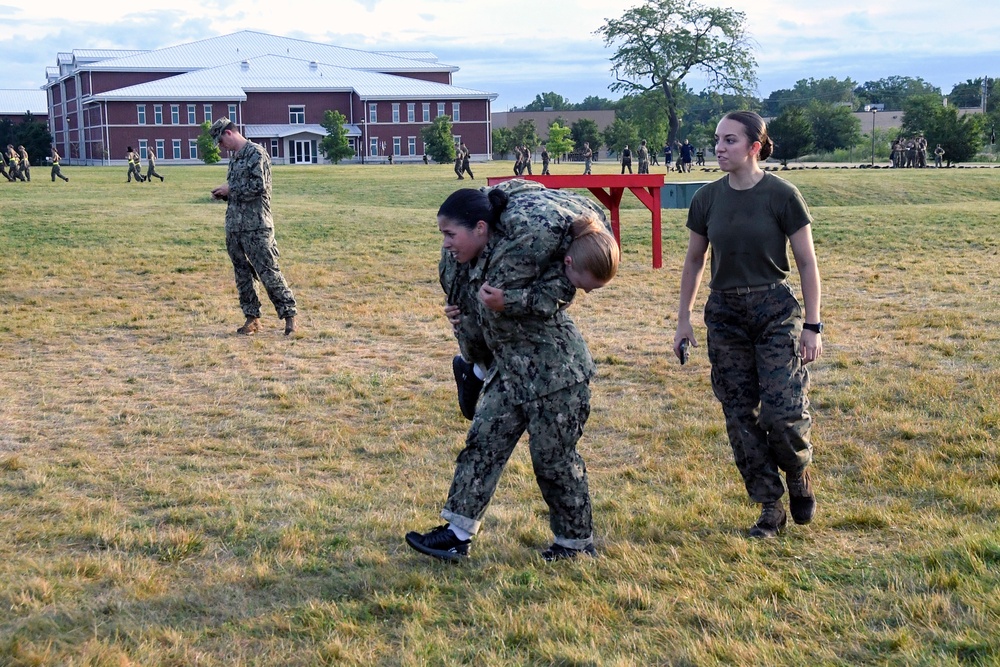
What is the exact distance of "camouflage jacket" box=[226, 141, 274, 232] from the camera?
9.25 meters

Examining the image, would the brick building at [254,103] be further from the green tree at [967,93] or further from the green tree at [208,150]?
the green tree at [967,93]

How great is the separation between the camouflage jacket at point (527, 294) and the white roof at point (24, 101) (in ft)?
354

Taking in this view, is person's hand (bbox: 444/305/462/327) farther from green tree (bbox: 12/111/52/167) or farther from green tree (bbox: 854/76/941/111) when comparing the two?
green tree (bbox: 854/76/941/111)

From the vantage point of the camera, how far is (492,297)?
3.79 meters

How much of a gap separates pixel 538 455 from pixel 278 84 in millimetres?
83708

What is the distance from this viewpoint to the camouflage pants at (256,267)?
948 centimetres

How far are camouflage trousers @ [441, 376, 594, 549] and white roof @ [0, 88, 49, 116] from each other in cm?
10790

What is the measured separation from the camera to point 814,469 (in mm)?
5547

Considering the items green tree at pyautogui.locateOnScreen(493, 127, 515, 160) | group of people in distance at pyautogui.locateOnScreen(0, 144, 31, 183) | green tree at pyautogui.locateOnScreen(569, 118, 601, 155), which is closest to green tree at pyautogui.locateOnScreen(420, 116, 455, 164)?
green tree at pyautogui.locateOnScreen(493, 127, 515, 160)

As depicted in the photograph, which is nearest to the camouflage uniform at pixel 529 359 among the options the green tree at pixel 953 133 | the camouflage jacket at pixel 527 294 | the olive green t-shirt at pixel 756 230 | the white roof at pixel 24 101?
the camouflage jacket at pixel 527 294

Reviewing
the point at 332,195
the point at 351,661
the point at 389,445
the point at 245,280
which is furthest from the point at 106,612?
the point at 332,195

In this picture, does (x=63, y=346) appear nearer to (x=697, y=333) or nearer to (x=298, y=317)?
A: (x=298, y=317)

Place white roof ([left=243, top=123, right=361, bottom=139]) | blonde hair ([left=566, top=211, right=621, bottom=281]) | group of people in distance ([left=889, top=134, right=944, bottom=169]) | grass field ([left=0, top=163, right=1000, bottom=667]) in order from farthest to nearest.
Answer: white roof ([left=243, top=123, right=361, bottom=139]) → group of people in distance ([left=889, top=134, right=944, bottom=169]) → blonde hair ([left=566, top=211, right=621, bottom=281]) → grass field ([left=0, top=163, right=1000, bottom=667])

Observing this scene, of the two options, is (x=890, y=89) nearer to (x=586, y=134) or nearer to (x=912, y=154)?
(x=586, y=134)
